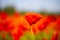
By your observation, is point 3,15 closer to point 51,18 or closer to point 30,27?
point 30,27

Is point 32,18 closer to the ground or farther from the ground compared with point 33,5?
closer to the ground

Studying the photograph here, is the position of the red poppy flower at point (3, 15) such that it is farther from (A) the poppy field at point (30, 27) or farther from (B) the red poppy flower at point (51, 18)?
(B) the red poppy flower at point (51, 18)

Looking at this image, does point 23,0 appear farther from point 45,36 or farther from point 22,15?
point 45,36

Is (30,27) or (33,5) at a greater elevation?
(33,5)

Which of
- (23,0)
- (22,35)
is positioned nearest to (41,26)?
(22,35)

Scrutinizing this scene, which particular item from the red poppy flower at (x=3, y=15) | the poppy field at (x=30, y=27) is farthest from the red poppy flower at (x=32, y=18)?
the red poppy flower at (x=3, y=15)

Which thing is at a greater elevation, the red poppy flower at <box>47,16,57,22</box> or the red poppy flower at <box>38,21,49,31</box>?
the red poppy flower at <box>47,16,57,22</box>

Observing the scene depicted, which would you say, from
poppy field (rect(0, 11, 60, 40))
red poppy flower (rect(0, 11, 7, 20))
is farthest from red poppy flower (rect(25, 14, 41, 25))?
red poppy flower (rect(0, 11, 7, 20))

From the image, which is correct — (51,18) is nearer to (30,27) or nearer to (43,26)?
(43,26)

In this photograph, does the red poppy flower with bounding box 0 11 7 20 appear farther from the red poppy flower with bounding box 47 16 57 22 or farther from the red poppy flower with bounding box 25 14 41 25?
the red poppy flower with bounding box 47 16 57 22

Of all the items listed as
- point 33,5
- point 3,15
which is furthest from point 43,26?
point 3,15

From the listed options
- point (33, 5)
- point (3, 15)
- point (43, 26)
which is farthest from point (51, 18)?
point (3, 15)
